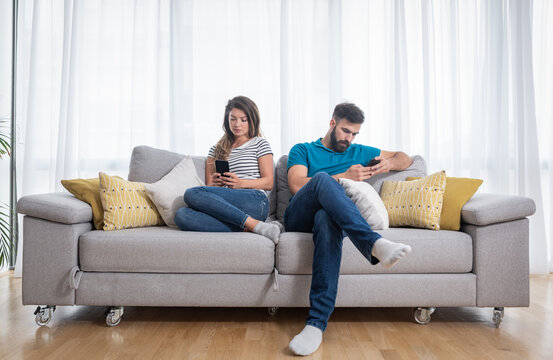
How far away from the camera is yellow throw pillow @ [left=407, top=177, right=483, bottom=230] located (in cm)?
225

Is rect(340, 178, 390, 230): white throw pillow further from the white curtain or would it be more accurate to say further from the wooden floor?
Result: the white curtain

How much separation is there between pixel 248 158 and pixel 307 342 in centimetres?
127

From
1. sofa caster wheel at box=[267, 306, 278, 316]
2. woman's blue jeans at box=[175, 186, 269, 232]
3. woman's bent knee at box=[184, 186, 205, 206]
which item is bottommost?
sofa caster wheel at box=[267, 306, 278, 316]

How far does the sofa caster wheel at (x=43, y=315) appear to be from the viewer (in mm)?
2086

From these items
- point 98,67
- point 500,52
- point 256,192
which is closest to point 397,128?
point 500,52

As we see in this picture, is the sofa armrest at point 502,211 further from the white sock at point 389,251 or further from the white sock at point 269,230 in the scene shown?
the white sock at point 269,230

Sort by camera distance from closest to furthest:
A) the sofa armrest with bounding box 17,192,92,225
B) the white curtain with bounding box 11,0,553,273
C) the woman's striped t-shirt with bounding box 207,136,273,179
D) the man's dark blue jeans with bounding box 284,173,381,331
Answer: the man's dark blue jeans with bounding box 284,173,381,331
the sofa armrest with bounding box 17,192,92,225
the woman's striped t-shirt with bounding box 207,136,273,179
the white curtain with bounding box 11,0,553,273

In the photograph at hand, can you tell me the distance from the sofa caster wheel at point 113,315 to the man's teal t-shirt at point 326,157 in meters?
1.21

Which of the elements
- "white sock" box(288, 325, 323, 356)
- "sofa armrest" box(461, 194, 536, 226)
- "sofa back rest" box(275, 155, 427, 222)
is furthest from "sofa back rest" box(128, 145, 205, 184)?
"sofa armrest" box(461, 194, 536, 226)

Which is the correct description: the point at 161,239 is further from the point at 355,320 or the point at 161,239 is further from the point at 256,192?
the point at 355,320

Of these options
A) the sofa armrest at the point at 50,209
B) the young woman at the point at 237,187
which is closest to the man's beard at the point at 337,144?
the young woman at the point at 237,187

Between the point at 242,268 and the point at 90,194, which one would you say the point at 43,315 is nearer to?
the point at 90,194

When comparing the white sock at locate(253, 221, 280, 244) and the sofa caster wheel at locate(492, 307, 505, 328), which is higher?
the white sock at locate(253, 221, 280, 244)

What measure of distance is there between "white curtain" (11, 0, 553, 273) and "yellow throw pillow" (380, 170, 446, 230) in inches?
41.5
